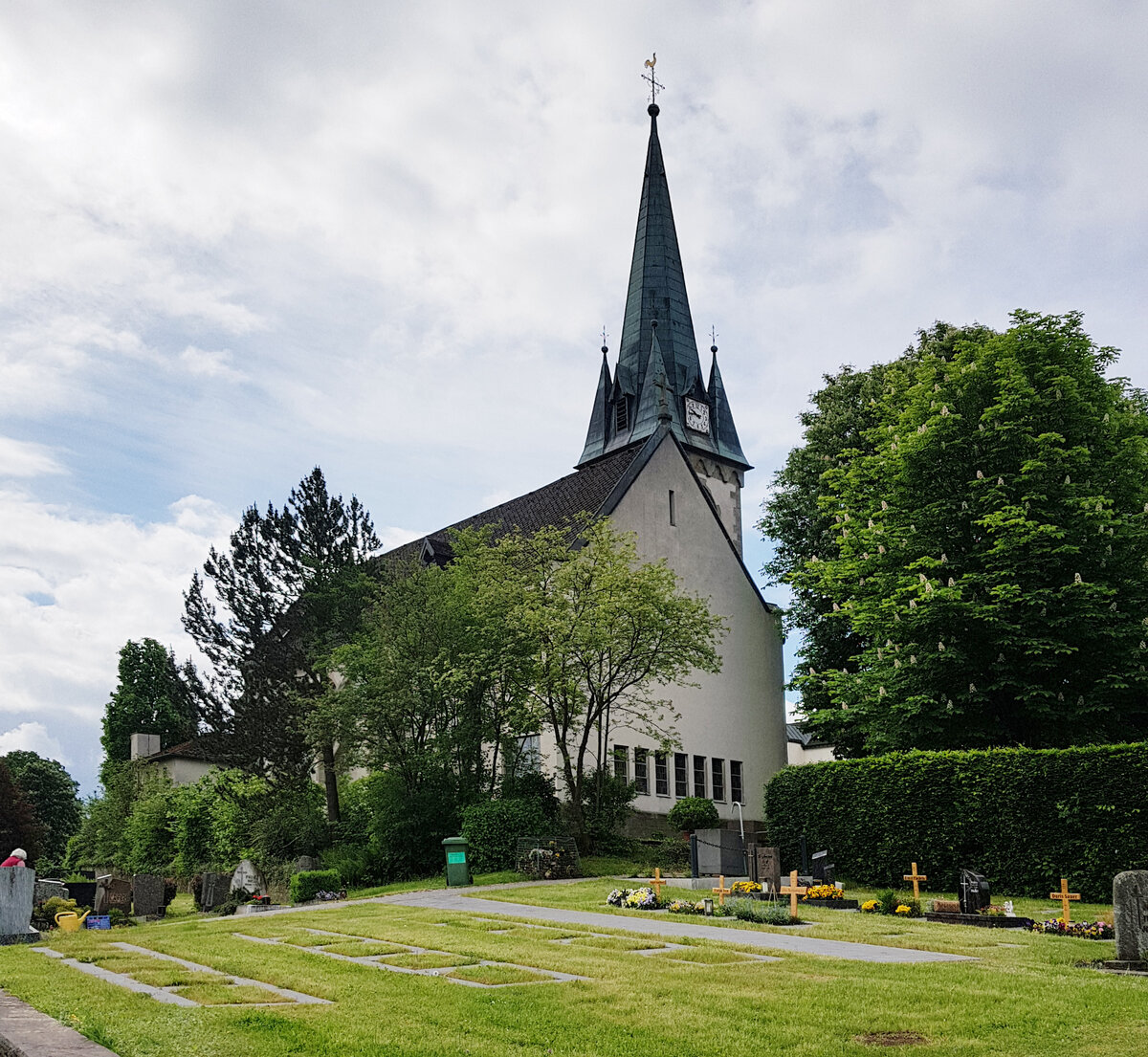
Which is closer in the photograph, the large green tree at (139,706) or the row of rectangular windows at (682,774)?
the row of rectangular windows at (682,774)

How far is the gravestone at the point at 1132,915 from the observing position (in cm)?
1189

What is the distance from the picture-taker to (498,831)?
28.5 meters

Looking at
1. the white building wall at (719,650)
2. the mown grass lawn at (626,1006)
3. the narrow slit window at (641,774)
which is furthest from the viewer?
the white building wall at (719,650)

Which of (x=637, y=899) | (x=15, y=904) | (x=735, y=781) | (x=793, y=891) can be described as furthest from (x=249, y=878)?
(x=793, y=891)

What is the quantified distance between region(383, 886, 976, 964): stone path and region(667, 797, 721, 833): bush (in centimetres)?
1259

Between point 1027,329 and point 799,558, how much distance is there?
12957mm

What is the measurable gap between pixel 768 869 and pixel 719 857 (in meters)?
3.68

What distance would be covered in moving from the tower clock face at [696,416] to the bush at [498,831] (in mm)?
35312

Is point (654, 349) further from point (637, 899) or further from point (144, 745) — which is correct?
point (637, 899)

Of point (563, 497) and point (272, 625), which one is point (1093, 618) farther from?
point (272, 625)

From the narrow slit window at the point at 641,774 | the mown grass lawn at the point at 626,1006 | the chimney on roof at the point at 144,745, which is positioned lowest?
the mown grass lawn at the point at 626,1006

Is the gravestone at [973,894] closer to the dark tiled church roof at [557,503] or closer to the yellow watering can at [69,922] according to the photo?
the yellow watering can at [69,922]

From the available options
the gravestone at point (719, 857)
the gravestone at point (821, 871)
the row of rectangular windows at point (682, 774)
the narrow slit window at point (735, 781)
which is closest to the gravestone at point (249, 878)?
the row of rectangular windows at point (682, 774)

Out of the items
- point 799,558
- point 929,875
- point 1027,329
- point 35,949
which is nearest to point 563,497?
point 799,558
